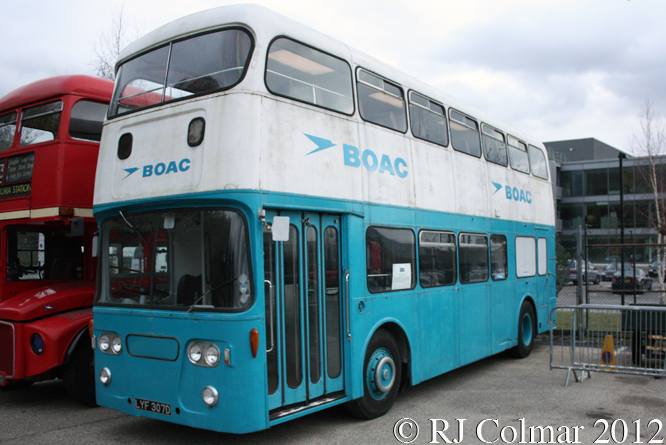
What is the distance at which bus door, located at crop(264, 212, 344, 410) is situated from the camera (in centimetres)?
577

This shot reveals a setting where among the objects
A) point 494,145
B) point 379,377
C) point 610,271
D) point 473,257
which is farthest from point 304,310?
point 610,271

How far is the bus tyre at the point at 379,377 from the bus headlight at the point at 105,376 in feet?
8.56

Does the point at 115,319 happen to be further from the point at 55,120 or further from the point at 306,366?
the point at 55,120

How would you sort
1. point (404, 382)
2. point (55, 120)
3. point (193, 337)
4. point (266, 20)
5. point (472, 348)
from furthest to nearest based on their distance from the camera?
point (472, 348), point (55, 120), point (404, 382), point (266, 20), point (193, 337)

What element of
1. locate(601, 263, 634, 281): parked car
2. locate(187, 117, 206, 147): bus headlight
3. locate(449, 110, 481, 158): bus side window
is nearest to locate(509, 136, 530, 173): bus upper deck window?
locate(449, 110, 481, 158): bus side window

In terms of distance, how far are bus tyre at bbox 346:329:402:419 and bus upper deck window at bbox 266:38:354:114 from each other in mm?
2788

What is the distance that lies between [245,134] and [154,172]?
1.13m

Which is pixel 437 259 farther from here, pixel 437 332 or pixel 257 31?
pixel 257 31

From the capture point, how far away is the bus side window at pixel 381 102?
7.21m

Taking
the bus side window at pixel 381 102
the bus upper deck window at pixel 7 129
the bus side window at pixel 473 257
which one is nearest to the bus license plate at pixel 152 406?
the bus side window at pixel 381 102

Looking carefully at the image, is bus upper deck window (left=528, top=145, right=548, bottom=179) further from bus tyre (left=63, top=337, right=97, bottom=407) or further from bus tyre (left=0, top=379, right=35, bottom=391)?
bus tyre (left=0, top=379, right=35, bottom=391)

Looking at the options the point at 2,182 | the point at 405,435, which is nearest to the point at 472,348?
the point at 405,435

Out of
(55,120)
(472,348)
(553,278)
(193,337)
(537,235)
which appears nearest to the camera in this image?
(193,337)

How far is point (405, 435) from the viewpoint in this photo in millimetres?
6410
